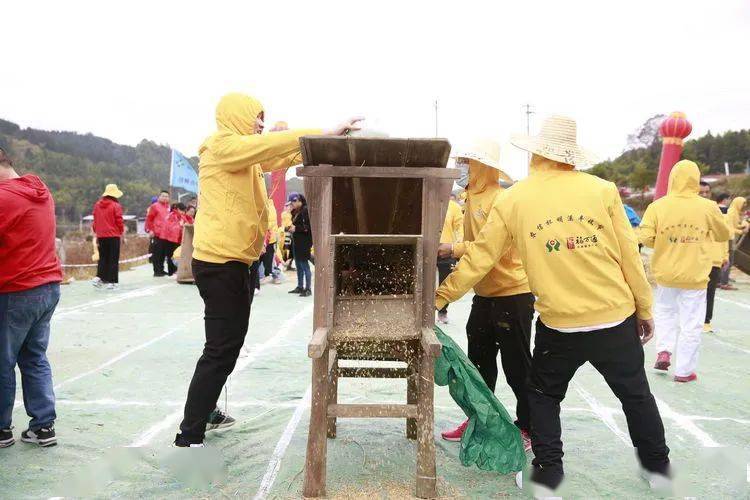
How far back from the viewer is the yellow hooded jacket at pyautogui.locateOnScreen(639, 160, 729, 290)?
16.7ft

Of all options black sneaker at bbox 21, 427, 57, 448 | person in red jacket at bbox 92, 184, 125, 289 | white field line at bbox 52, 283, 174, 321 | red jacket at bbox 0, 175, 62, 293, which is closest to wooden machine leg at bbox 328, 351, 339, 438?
black sneaker at bbox 21, 427, 57, 448

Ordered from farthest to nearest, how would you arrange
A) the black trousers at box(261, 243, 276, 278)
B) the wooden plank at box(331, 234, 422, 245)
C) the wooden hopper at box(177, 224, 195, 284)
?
the wooden hopper at box(177, 224, 195, 284)
the black trousers at box(261, 243, 276, 278)
the wooden plank at box(331, 234, 422, 245)

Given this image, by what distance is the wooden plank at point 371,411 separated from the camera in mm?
2830

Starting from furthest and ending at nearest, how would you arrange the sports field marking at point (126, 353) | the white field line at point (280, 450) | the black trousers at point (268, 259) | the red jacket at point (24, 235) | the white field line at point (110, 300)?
the black trousers at point (268, 259)
the white field line at point (110, 300)
the sports field marking at point (126, 353)
the red jacket at point (24, 235)
the white field line at point (280, 450)

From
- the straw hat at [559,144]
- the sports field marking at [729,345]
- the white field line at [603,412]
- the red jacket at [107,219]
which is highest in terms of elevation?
the straw hat at [559,144]

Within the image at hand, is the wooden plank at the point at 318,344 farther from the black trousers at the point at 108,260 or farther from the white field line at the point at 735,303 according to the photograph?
the white field line at the point at 735,303

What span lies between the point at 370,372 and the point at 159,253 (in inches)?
427

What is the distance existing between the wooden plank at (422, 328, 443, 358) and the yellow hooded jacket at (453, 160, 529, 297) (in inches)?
27.3

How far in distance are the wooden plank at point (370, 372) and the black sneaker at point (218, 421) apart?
88 cm

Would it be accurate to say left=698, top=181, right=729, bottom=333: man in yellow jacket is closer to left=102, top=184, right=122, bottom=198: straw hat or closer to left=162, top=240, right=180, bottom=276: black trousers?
left=102, top=184, right=122, bottom=198: straw hat

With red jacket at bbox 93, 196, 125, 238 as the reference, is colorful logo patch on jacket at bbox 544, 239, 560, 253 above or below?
above

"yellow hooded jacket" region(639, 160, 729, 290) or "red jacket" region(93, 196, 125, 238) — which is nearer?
"yellow hooded jacket" region(639, 160, 729, 290)

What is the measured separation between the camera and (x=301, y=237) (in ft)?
34.6

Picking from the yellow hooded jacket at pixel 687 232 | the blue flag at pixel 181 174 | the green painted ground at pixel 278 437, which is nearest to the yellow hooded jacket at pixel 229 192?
the green painted ground at pixel 278 437
